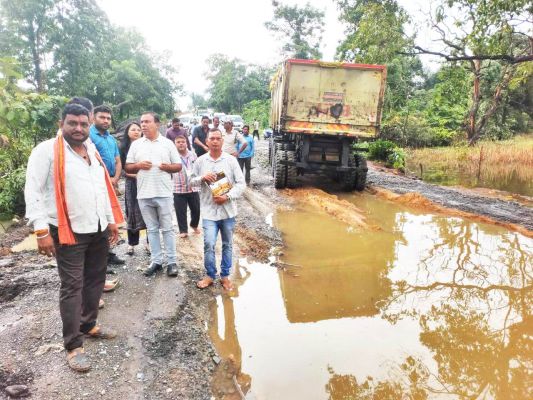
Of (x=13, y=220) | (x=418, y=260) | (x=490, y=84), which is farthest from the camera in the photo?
(x=490, y=84)

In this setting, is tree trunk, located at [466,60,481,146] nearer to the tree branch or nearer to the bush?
the bush

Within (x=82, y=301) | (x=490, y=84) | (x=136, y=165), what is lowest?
(x=82, y=301)

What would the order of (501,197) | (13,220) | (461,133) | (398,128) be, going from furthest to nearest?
(461,133), (398,128), (501,197), (13,220)

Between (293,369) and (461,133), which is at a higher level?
(461,133)

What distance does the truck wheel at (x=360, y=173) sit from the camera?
9.42m

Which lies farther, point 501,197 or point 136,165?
point 501,197

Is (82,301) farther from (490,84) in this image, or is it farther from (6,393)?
(490,84)

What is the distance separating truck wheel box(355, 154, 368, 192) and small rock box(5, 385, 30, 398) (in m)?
8.07

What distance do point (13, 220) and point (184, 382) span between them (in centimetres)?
535

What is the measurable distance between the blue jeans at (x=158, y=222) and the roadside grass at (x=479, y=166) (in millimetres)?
9962

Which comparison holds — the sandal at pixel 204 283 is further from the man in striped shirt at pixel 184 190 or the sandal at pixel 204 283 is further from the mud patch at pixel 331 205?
the mud patch at pixel 331 205

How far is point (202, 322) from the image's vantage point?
142 inches

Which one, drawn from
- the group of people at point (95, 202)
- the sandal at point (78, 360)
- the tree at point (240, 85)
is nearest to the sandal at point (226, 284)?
the group of people at point (95, 202)

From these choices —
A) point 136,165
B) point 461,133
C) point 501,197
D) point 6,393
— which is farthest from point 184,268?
point 461,133
